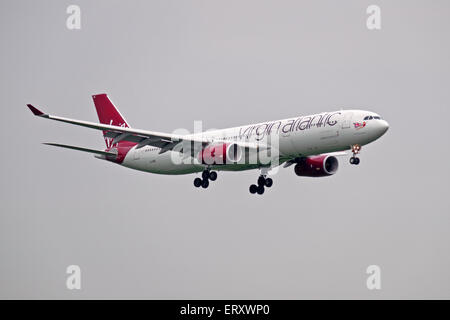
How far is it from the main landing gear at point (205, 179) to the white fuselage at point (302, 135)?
52 cm

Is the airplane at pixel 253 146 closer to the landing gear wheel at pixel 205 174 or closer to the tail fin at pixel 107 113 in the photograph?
the landing gear wheel at pixel 205 174

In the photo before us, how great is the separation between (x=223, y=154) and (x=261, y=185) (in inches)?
237

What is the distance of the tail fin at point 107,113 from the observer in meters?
72.1

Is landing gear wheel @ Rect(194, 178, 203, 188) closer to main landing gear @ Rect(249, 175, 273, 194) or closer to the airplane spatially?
the airplane

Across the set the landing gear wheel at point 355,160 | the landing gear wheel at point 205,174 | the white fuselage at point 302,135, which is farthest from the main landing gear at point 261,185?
the landing gear wheel at point 355,160

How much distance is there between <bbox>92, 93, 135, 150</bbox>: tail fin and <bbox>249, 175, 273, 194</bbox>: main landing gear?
12518 mm

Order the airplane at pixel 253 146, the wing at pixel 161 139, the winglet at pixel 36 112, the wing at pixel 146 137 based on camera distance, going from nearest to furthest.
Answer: the winglet at pixel 36 112
the airplane at pixel 253 146
the wing at pixel 146 137
the wing at pixel 161 139

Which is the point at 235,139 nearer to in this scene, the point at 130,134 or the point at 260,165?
the point at 260,165

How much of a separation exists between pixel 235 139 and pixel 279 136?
174 inches

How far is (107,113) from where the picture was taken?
73375 mm

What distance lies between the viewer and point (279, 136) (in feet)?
196

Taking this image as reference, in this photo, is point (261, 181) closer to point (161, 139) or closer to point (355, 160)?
point (161, 139)

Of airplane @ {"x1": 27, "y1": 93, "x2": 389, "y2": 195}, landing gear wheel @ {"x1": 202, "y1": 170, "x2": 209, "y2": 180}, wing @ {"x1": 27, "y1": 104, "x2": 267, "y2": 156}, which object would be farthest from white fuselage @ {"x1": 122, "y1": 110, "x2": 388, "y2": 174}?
wing @ {"x1": 27, "y1": 104, "x2": 267, "y2": 156}

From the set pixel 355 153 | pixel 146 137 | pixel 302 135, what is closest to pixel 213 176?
pixel 146 137
